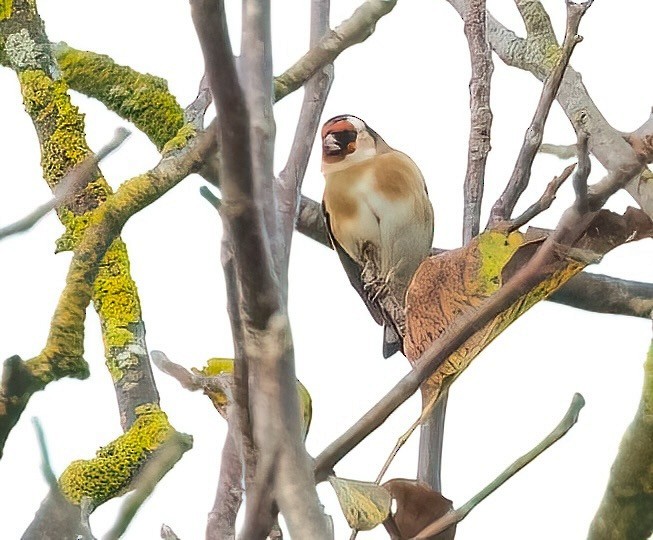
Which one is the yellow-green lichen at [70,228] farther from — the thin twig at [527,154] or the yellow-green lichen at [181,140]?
the thin twig at [527,154]

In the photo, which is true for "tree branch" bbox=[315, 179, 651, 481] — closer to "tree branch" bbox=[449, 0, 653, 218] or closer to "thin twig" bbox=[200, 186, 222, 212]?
"thin twig" bbox=[200, 186, 222, 212]

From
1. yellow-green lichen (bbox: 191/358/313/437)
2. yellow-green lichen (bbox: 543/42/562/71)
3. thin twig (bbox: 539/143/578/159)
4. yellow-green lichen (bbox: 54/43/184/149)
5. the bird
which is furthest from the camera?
the bird

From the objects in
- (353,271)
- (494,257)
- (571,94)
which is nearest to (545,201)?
(494,257)

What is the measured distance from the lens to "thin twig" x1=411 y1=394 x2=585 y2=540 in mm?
272

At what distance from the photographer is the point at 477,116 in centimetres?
50

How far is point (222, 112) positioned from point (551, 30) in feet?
1.81

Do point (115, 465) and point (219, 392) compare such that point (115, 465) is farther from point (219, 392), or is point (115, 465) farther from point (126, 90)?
point (126, 90)

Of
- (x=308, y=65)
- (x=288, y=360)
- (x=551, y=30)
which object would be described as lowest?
(x=288, y=360)

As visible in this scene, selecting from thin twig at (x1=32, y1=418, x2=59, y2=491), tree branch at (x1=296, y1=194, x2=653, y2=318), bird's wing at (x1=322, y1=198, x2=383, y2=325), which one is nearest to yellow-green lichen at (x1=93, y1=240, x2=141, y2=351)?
thin twig at (x1=32, y1=418, x2=59, y2=491)

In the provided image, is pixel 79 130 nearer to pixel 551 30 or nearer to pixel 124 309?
pixel 124 309

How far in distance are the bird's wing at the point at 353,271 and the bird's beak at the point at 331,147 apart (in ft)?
0.20

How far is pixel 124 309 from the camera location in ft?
1.22

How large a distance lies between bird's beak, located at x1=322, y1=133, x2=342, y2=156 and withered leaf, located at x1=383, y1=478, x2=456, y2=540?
24.7 inches

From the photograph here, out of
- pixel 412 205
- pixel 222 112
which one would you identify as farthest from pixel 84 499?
pixel 412 205
